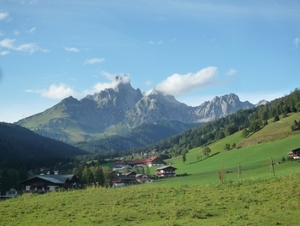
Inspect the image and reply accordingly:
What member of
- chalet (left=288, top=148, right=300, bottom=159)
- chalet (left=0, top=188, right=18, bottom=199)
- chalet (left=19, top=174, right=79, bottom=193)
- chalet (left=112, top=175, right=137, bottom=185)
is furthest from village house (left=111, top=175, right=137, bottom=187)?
chalet (left=288, top=148, right=300, bottom=159)

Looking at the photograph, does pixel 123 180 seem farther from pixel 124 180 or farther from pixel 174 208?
pixel 174 208

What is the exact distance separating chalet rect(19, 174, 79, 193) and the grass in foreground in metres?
44.6

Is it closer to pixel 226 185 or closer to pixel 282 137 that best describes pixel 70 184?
pixel 226 185

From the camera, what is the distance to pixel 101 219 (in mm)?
20078

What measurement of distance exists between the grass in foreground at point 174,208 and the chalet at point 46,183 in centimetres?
4462

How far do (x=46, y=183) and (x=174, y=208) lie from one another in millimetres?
55906

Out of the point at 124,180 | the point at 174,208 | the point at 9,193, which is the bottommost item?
the point at 124,180

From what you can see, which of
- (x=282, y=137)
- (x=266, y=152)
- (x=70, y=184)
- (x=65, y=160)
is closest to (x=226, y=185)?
(x=70, y=184)

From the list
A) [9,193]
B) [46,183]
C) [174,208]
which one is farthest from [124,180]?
[174,208]

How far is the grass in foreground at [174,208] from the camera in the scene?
63.3ft

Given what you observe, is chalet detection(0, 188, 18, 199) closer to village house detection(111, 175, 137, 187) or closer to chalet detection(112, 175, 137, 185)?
village house detection(111, 175, 137, 187)

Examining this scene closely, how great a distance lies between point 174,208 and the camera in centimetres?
2261

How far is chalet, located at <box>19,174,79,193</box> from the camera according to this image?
71938 mm

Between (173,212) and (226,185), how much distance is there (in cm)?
1176
